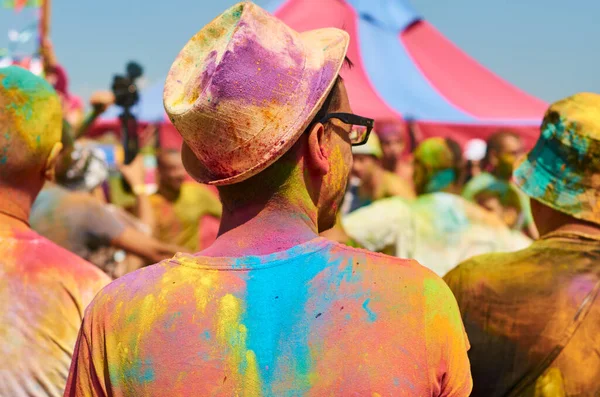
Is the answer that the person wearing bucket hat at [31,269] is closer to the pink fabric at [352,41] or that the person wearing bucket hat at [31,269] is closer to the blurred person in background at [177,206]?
the blurred person in background at [177,206]

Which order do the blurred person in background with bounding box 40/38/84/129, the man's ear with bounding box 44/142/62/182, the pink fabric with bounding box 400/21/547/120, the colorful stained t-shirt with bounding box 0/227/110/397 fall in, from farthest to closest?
the pink fabric with bounding box 400/21/547/120, the blurred person in background with bounding box 40/38/84/129, the man's ear with bounding box 44/142/62/182, the colorful stained t-shirt with bounding box 0/227/110/397

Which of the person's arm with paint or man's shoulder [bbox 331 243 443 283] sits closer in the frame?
man's shoulder [bbox 331 243 443 283]

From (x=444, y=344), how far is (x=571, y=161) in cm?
141

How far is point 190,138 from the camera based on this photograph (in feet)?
5.51

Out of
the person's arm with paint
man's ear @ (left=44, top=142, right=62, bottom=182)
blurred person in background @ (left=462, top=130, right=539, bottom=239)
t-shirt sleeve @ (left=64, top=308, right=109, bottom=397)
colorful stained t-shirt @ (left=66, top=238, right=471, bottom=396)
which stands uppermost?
colorful stained t-shirt @ (left=66, top=238, right=471, bottom=396)

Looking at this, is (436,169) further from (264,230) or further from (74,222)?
(264,230)

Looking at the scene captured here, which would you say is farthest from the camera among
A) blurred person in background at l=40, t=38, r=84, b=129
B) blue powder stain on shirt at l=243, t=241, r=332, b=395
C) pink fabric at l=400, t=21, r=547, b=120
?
pink fabric at l=400, t=21, r=547, b=120

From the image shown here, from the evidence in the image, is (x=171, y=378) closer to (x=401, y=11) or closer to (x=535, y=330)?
(x=535, y=330)

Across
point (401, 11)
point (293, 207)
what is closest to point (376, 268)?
point (293, 207)

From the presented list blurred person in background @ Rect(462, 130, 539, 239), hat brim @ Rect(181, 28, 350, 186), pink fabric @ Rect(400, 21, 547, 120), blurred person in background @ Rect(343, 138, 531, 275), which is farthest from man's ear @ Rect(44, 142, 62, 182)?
pink fabric @ Rect(400, 21, 547, 120)

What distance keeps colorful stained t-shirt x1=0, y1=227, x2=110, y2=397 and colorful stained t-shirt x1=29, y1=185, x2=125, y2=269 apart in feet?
3.41

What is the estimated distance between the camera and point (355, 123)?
5.85 ft

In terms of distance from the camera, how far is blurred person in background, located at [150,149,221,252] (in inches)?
283

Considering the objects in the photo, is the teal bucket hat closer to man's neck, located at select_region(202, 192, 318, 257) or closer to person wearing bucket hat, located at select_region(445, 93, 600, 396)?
person wearing bucket hat, located at select_region(445, 93, 600, 396)
